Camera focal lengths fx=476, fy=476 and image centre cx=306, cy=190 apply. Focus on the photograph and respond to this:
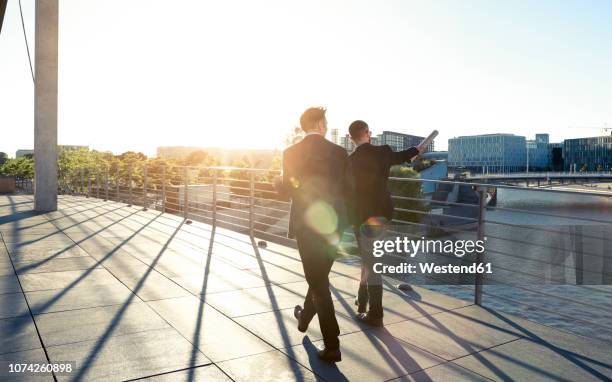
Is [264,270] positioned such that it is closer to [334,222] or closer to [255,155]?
[334,222]

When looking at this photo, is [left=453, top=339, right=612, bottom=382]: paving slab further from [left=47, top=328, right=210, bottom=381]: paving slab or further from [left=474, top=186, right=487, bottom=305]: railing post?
[left=47, top=328, right=210, bottom=381]: paving slab

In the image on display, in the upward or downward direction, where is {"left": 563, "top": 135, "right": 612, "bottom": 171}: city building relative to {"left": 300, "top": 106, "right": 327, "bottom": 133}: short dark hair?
upward

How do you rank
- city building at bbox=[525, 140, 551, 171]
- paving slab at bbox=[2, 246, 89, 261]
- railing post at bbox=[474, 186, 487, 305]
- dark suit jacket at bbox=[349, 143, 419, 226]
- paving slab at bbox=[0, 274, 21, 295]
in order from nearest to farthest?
dark suit jacket at bbox=[349, 143, 419, 226]
railing post at bbox=[474, 186, 487, 305]
paving slab at bbox=[0, 274, 21, 295]
paving slab at bbox=[2, 246, 89, 261]
city building at bbox=[525, 140, 551, 171]

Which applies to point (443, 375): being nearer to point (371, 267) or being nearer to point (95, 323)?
point (371, 267)

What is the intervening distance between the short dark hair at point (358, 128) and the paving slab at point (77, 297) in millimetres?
2623

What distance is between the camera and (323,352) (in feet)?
10.4

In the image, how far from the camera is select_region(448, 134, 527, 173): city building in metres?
165

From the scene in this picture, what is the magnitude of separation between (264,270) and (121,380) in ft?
10.1

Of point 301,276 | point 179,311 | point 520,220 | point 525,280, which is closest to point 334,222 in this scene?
point 179,311

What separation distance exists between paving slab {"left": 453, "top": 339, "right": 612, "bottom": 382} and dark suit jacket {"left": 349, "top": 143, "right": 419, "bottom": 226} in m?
1.23

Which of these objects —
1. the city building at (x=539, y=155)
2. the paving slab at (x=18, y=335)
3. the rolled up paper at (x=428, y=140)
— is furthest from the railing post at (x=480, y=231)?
the city building at (x=539, y=155)

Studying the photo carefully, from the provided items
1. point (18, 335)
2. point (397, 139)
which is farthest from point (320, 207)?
point (397, 139)

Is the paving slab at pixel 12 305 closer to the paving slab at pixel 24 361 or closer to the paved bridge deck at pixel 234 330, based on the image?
the paved bridge deck at pixel 234 330

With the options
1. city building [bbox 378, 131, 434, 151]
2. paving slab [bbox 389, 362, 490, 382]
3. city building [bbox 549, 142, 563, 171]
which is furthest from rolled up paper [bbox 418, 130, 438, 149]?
city building [bbox 549, 142, 563, 171]
